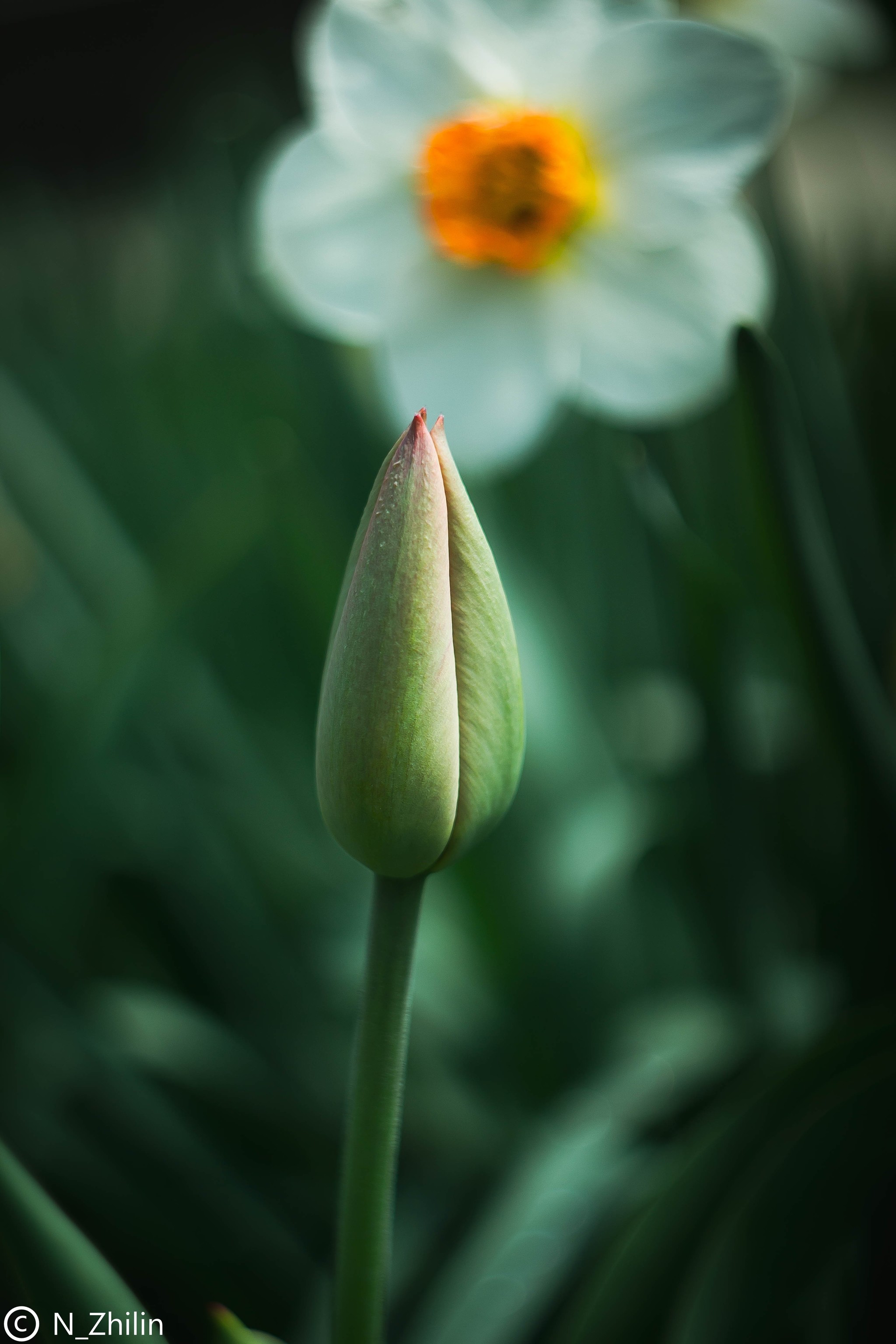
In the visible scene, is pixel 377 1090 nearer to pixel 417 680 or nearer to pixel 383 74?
pixel 417 680

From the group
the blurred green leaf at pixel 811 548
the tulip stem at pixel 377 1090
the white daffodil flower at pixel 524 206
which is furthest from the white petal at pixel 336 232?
the tulip stem at pixel 377 1090

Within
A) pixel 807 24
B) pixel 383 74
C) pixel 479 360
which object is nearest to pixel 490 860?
pixel 479 360

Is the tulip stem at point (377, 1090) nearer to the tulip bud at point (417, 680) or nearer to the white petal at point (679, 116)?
the tulip bud at point (417, 680)

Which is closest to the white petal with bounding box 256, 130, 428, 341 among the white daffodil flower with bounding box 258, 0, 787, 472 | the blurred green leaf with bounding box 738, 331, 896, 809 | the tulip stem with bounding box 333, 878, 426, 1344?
the white daffodil flower with bounding box 258, 0, 787, 472

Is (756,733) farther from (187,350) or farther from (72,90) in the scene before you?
(72,90)

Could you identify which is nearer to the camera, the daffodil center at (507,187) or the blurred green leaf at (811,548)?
the blurred green leaf at (811,548)

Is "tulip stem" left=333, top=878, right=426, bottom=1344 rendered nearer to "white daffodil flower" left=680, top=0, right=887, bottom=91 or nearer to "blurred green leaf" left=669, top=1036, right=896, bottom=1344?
"blurred green leaf" left=669, top=1036, right=896, bottom=1344
